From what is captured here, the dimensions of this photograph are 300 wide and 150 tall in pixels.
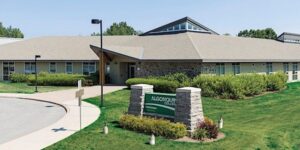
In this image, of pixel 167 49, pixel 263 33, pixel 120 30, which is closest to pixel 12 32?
pixel 120 30

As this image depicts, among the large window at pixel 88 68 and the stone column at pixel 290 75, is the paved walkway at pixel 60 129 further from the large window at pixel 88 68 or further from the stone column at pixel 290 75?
the stone column at pixel 290 75

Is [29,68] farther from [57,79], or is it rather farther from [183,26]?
[183,26]

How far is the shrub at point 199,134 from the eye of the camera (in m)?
14.4

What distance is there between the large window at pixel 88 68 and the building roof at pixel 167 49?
32.8 inches

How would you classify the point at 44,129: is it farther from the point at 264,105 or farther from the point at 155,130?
the point at 264,105

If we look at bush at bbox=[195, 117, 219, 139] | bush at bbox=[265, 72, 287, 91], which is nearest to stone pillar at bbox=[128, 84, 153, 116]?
bush at bbox=[195, 117, 219, 139]

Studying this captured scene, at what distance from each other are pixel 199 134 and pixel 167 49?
20933 millimetres

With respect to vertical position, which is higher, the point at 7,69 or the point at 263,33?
the point at 263,33

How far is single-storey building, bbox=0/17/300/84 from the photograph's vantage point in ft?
108

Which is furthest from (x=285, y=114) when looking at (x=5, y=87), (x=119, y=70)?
(x=5, y=87)

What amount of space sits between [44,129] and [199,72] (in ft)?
56.5

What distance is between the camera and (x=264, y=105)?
25.1 metres

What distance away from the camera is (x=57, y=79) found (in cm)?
3788

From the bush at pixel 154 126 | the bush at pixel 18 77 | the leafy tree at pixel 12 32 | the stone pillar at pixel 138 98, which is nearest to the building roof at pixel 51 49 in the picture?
the bush at pixel 18 77
